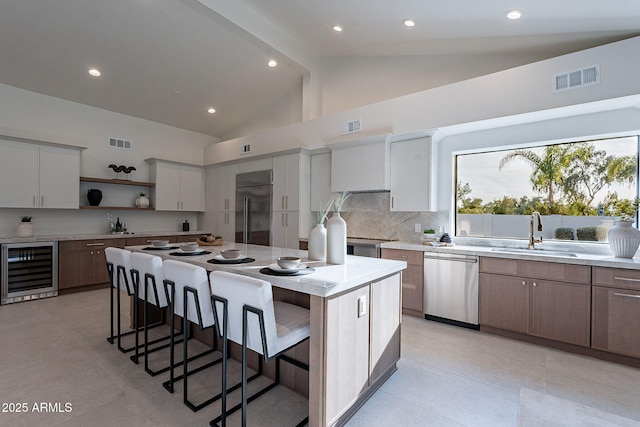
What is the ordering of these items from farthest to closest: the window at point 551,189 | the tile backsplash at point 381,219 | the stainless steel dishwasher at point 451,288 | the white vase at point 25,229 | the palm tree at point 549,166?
the white vase at point 25,229
the tile backsplash at point 381,219
the palm tree at point 549,166
the stainless steel dishwasher at point 451,288
the window at point 551,189

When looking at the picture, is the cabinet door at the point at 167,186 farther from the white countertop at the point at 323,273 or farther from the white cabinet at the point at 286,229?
the white countertop at the point at 323,273

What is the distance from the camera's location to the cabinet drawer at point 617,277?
97.0 inches

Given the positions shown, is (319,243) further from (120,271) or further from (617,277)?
(617,277)

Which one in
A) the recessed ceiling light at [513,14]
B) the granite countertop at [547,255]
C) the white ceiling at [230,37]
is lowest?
the granite countertop at [547,255]

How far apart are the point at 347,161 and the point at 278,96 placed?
8.14ft

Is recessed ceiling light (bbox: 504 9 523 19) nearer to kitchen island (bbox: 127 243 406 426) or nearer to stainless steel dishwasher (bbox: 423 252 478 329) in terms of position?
stainless steel dishwasher (bbox: 423 252 478 329)

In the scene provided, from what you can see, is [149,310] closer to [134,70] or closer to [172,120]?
[134,70]

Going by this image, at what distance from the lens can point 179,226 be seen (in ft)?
21.7

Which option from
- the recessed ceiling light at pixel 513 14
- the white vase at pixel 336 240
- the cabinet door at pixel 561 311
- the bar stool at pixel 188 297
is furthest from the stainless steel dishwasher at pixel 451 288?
the bar stool at pixel 188 297

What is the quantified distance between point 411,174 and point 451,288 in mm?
1483

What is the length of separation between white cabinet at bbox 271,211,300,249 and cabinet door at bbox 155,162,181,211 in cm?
237

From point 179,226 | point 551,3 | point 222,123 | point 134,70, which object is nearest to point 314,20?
point 551,3

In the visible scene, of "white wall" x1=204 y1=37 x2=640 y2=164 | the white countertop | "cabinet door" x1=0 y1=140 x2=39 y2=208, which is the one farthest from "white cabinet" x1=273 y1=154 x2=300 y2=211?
"cabinet door" x1=0 y1=140 x2=39 y2=208

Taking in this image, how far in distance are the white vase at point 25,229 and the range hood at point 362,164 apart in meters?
4.52
